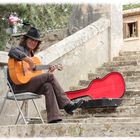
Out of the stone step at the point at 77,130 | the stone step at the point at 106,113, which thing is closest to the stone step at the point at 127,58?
the stone step at the point at 106,113

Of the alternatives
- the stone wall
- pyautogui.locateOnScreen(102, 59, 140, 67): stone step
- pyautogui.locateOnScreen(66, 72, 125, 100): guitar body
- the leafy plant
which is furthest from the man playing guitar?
the leafy plant

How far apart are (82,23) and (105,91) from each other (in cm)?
305

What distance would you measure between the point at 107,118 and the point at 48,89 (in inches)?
30.1

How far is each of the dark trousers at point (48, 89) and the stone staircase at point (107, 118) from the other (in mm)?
352

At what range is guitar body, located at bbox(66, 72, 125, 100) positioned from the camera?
7.51 m

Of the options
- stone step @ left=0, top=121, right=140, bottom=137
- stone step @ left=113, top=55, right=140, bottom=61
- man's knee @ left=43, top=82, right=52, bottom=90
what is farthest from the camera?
stone step @ left=113, top=55, right=140, bottom=61

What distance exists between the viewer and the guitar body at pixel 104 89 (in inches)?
296

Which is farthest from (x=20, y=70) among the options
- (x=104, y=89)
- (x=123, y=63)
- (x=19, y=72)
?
(x=123, y=63)

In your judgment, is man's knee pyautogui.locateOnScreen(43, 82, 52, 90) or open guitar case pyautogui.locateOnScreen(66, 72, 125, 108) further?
open guitar case pyautogui.locateOnScreen(66, 72, 125, 108)

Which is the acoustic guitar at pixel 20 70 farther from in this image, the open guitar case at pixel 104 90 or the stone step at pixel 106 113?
the open guitar case at pixel 104 90

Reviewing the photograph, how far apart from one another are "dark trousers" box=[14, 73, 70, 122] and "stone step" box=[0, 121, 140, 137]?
23.4 inches

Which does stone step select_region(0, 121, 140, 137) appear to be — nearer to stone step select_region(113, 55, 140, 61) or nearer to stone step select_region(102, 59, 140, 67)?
stone step select_region(102, 59, 140, 67)

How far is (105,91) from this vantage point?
758cm

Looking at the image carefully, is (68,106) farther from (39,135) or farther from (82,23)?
(82,23)
